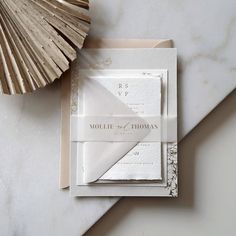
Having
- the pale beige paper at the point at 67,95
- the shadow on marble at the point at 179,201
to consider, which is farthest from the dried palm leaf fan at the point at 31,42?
the shadow on marble at the point at 179,201

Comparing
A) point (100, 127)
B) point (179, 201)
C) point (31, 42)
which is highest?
point (31, 42)

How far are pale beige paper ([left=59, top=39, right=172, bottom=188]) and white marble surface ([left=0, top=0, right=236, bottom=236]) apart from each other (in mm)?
13

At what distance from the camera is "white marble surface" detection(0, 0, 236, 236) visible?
23.5 inches

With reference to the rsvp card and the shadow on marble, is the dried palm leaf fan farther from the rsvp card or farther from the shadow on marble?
the shadow on marble

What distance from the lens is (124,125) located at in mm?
585

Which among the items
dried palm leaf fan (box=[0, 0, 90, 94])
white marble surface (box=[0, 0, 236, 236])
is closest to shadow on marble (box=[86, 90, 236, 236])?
white marble surface (box=[0, 0, 236, 236])

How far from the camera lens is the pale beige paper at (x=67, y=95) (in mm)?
592

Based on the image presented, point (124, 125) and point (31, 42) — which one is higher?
point (31, 42)

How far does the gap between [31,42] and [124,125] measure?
21 cm

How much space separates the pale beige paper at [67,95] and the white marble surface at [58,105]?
13mm

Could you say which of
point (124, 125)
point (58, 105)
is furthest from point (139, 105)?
point (58, 105)

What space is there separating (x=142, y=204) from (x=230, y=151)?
0.64 ft

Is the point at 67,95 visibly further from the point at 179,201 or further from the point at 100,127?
the point at 179,201

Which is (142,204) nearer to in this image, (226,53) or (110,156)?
(110,156)
